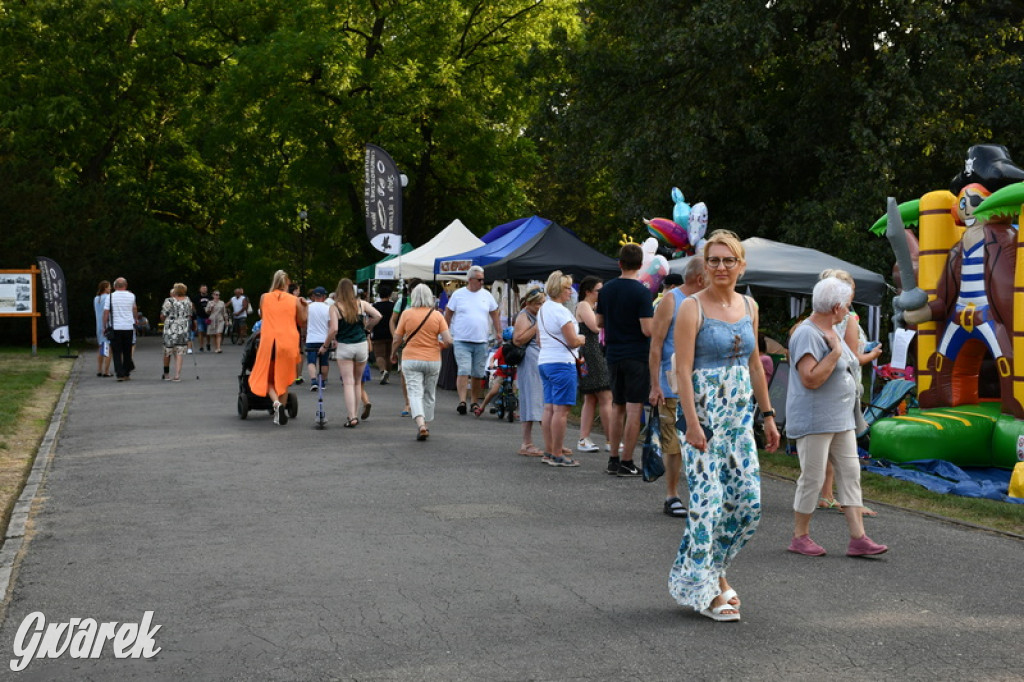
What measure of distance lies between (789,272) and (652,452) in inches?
250

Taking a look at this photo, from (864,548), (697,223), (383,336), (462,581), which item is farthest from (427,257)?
(462,581)

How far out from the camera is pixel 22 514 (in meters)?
8.97

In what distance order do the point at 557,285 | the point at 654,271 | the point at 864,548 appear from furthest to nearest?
the point at 654,271, the point at 557,285, the point at 864,548

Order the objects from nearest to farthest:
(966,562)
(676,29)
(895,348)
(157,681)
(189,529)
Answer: (157,681)
(966,562)
(189,529)
(895,348)
(676,29)

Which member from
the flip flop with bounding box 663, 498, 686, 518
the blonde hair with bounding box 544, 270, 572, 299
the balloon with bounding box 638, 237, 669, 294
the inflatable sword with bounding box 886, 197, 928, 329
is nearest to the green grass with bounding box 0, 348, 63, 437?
the blonde hair with bounding box 544, 270, 572, 299

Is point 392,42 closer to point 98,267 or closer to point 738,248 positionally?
point 98,267

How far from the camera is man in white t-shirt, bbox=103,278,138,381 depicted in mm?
22594

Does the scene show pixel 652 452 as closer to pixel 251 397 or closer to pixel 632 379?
pixel 632 379

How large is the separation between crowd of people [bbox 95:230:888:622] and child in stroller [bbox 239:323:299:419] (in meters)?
0.44

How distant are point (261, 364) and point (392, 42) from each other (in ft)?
75.7

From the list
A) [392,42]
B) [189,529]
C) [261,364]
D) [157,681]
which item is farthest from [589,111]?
[157,681]

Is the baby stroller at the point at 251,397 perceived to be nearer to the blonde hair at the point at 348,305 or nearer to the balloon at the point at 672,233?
the blonde hair at the point at 348,305

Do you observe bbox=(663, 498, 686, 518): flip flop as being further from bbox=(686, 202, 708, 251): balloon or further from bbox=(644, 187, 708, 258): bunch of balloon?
bbox=(644, 187, 708, 258): bunch of balloon

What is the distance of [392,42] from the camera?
3659 cm
